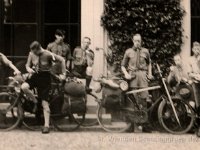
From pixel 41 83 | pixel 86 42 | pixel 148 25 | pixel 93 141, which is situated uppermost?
pixel 148 25

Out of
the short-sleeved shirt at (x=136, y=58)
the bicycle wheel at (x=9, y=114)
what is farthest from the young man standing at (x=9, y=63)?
the short-sleeved shirt at (x=136, y=58)

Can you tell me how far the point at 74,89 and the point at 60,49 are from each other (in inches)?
47.0

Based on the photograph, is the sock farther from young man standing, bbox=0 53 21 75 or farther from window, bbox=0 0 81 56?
window, bbox=0 0 81 56

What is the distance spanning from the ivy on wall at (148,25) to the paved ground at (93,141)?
246 centimetres

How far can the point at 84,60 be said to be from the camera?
11.7 metres

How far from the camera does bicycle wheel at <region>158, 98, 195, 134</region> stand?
1050cm

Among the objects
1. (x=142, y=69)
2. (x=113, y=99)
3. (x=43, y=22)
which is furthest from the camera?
(x=43, y=22)

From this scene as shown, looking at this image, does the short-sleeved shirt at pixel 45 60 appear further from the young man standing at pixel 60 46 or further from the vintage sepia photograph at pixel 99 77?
the young man standing at pixel 60 46

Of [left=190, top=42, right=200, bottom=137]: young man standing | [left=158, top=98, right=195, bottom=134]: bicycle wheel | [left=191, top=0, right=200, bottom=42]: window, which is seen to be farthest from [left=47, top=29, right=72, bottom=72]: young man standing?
[left=191, top=0, right=200, bottom=42]: window

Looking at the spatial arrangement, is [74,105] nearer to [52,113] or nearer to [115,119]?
[52,113]

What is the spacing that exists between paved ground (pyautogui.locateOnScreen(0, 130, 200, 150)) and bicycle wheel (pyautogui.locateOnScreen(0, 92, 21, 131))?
0.17m

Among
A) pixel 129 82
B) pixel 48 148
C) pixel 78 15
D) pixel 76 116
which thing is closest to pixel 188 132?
pixel 129 82

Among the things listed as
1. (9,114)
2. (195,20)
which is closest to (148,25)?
(195,20)

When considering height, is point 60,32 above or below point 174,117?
above
